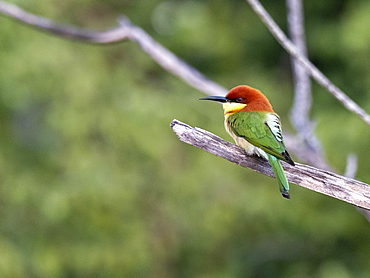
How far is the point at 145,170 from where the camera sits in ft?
20.1

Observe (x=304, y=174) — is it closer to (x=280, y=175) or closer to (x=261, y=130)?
(x=280, y=175)

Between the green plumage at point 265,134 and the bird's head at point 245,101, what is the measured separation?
46 mm

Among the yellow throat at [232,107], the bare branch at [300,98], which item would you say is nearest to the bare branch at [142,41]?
the bare branch at [300,98]

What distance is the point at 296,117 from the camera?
371 centimetres

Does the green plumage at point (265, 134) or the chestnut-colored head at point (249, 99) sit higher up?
the chestnut-colored head at point (249, 99)

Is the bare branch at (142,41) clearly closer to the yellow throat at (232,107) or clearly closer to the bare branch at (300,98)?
the bare branch at (300,98)

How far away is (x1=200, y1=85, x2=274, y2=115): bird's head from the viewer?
302 centimetres

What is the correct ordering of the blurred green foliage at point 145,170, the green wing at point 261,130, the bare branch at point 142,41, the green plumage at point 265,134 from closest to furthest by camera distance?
the green plumage at point 265,134 → the green wing at point 261,130 → the bare branch at point 142,41 → the blurred green foliage at point 145,170

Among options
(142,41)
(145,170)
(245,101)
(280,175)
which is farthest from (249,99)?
(145,170)

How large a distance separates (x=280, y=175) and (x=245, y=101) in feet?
2.17

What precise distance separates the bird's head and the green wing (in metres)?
0.05

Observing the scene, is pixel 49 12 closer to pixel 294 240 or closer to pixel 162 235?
pixel 162 235

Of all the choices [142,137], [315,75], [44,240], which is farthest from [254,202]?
[315,75]

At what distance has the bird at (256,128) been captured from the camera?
2570 millimetres
